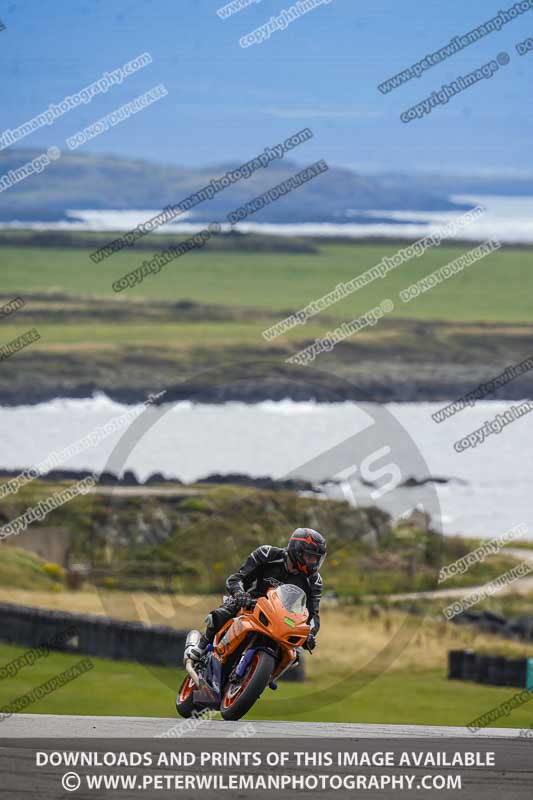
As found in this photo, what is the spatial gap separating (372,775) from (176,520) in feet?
128

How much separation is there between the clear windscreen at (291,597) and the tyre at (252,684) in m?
0.37

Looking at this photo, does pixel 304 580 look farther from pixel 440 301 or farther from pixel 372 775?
pixel 440 301

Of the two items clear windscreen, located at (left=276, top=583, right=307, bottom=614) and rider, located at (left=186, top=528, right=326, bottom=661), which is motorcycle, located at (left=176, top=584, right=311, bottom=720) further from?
rider, located at (left=186, top=528, right=326, bottom=661)

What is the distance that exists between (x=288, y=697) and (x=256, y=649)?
398 inches

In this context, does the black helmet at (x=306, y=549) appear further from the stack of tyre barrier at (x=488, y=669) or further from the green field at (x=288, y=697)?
the stack of tyre barrier at (x=488, y=669)

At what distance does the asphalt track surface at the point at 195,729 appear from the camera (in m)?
9.59

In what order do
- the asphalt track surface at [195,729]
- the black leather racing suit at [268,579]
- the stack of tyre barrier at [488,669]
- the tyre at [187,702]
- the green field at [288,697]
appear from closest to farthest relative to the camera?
1. the asphalt track surface at [195,729]
2. the black leather racing suit at [268,579]
3. the tyre at [187,702]
4. the green field at [288,697]
5. the stack of tyre barrier at [488,669]

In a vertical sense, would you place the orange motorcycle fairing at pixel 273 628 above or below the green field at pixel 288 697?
above

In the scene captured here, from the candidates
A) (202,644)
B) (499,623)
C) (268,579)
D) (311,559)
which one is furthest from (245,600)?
(499,623)

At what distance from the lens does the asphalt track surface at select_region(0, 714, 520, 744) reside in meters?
9.59

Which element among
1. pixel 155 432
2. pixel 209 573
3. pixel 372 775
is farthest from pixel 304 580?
pixel 155 432

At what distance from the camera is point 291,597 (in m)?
10.7

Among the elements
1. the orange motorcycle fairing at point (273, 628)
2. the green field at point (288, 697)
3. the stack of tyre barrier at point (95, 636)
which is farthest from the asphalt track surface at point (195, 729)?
the stack of tyre barrier at point (95, 636)

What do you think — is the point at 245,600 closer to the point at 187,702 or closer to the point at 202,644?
the point at 202,644
